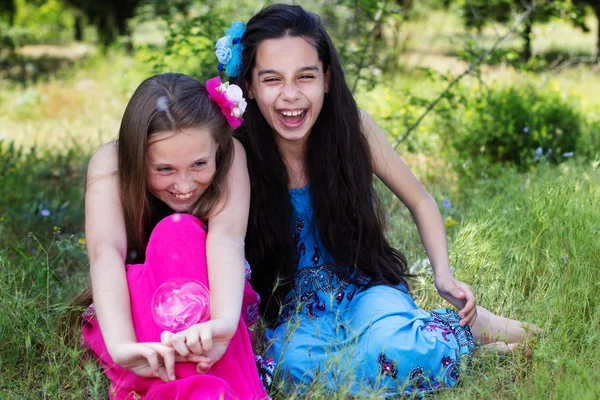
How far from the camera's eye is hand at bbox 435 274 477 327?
2.15 metres

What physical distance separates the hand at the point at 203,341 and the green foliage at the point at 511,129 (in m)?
2.65

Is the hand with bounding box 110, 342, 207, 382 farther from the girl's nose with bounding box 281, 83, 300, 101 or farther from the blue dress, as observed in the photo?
the girl's nose with bounding box 281, 83, 300, 101

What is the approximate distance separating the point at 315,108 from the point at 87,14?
392 inches

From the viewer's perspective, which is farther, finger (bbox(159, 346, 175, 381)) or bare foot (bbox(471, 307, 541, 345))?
bare foot (bbox(471, 307, 541, 345))

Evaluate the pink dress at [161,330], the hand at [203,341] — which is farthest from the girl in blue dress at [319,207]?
the hand at [203,341]

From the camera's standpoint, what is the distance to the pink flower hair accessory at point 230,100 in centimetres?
205

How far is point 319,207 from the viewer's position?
2.34m

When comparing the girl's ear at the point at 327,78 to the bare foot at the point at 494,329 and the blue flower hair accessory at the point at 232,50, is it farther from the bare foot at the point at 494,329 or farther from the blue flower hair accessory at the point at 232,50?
the bare foot at the point at 494,329

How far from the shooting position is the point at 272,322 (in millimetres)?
2328

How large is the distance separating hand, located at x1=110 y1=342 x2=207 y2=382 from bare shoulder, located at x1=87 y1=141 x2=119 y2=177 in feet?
1.85

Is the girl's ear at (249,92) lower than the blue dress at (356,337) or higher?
higher

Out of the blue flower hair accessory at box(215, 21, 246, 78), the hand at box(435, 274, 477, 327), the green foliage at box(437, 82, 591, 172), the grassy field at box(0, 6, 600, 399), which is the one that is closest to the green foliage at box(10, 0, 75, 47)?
the grassy field at box(0, 6, 600, 399)

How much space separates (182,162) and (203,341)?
0.53 metres

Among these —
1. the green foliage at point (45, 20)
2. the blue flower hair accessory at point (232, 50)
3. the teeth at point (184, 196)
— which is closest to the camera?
the teeth at point (184, 196)
